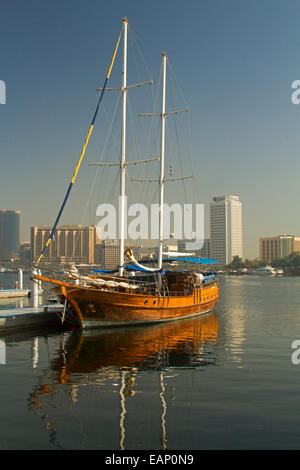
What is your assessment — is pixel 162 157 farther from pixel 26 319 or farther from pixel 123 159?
pixel 26 319

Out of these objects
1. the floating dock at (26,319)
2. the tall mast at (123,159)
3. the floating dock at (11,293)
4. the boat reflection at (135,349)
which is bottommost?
the floating dock at (11,293)

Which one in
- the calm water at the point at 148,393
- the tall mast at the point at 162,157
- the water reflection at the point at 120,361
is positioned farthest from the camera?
the tall mast at the point at 162,157

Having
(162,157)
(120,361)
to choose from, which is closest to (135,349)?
(120,361)

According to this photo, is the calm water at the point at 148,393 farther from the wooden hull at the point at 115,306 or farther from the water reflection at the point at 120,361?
the wooden hull at the point at 115,306

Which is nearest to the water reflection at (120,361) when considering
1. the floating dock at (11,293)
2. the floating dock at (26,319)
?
the floating dock at (26,319)

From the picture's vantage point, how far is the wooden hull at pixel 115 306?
28.1 metres

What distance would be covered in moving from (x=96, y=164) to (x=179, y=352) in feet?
60.1

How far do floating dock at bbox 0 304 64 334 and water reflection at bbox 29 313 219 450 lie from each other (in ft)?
7.98

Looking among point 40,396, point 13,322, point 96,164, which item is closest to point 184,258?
point 96,164

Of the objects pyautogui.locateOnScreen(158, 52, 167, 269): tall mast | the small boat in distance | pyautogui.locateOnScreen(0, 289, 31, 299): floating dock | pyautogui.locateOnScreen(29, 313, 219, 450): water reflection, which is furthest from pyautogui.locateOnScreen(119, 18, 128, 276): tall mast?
pyautogui.locateOnScreen(0, 289, 31, 299): floating dock

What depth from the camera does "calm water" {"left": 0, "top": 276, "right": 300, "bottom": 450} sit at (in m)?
10.9

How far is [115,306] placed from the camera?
29.3m

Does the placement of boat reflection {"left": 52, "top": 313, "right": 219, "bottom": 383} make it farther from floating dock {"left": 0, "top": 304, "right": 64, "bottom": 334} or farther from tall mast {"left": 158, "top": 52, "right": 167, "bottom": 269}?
tall mast {"left": 158, "top": 52, "right": 167, "bottom": 269}

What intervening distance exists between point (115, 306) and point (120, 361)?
31.3ft
